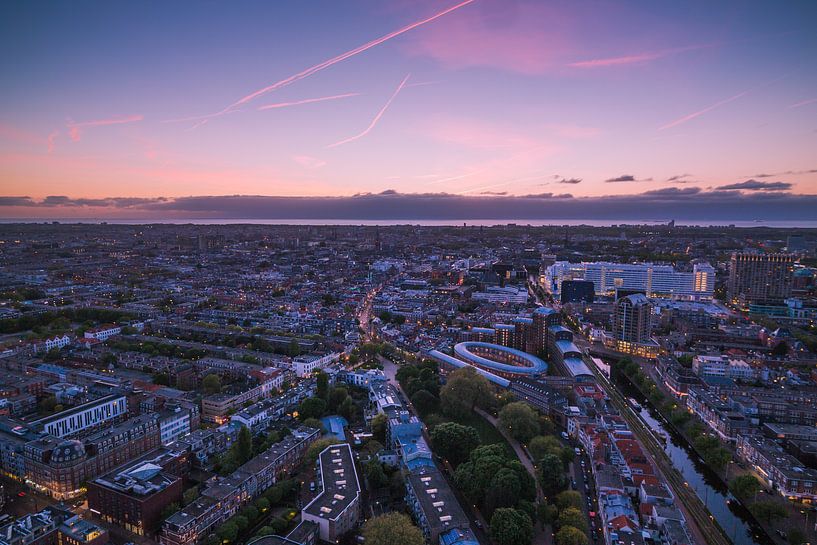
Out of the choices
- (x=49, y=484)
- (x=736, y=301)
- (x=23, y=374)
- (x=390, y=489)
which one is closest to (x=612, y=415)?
(x=390, y=489)

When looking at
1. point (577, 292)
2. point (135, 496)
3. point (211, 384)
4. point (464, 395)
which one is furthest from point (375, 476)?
point (577, 292)

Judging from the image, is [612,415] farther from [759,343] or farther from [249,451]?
[759,343]

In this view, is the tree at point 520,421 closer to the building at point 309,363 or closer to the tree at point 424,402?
the tree at point 424,402

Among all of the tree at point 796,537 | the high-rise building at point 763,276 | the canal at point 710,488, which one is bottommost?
the canal at point 710,488

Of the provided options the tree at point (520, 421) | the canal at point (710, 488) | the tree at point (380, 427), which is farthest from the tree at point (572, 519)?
the tree at point (380, 427)

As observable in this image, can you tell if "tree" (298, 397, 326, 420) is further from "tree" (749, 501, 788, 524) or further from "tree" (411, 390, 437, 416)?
"tree" (749, 501, 788, 524)

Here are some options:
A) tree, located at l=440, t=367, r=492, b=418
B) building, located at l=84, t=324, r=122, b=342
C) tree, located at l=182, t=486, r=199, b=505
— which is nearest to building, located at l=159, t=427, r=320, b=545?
tree, located at l=182, t=486, r=199, b=505
